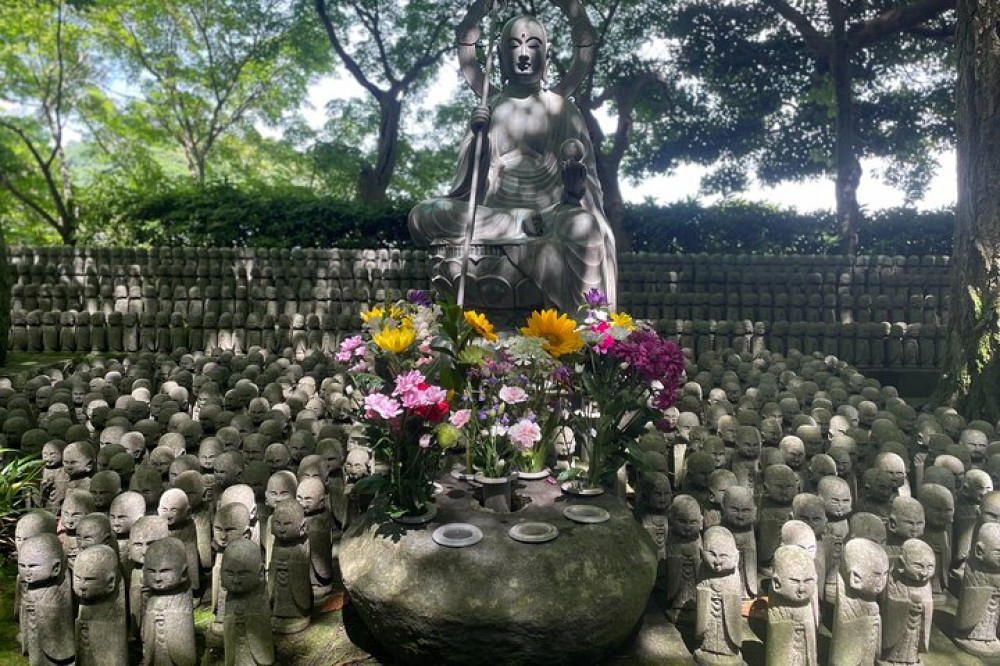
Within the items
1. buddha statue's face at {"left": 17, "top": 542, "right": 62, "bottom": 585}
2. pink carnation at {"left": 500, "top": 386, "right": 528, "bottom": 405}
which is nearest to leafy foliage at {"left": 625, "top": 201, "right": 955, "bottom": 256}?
pink carnation at {"left": 500, "top": 386, "right": 528, "bottom": 405}

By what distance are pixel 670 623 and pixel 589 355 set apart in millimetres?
1360

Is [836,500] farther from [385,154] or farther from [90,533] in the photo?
[385,154]

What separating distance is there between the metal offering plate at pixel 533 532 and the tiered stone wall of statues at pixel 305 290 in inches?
275

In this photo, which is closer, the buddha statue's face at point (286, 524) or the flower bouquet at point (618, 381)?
the buddha statue's face at point (286, 524)

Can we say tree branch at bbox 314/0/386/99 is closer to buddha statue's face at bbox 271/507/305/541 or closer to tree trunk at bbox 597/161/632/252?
tree trunk at bbox 597/161/632/252

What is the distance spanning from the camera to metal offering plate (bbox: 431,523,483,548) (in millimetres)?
2691

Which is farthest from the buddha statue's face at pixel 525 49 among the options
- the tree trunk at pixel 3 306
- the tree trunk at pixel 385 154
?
the tree trunk at pixel 385 154

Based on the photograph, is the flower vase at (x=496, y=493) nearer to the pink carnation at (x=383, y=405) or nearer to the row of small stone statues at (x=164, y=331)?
the pink carnation at (x=383, y=405)

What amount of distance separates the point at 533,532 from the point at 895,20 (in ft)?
47.7

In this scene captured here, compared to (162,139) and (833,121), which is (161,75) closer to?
(162,139)

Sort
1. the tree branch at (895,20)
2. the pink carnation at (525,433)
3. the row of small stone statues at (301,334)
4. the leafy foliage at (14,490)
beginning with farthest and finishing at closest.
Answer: the tree branch at (895,20), the row of small stone statues at (301,334), the leafy foliage at (14,490), the pink carnation at (525,433)

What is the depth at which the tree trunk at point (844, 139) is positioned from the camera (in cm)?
1352

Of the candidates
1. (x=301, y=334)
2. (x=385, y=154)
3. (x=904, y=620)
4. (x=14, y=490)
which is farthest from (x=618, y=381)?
(x=385, y=154)

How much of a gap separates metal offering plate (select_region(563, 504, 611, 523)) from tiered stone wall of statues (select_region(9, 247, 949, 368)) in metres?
6.83
